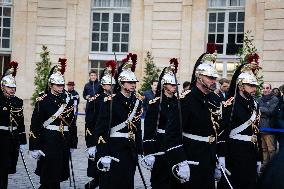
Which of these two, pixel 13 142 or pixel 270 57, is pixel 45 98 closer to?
pixel 13 142

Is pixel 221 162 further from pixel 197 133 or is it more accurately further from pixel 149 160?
pixel 149 160

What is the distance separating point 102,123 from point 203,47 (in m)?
14.0

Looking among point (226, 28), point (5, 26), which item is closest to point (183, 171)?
point (226, 28)

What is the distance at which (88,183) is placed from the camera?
418 inches

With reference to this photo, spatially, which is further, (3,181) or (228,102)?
(3,181)

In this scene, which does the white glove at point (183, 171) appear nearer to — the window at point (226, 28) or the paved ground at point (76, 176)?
the paved ground at point (76, 176)

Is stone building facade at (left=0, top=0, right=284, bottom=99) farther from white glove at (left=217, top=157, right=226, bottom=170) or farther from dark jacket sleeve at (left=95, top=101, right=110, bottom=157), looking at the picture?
white glove at (left=217, top=157, right=226, bottom=170)

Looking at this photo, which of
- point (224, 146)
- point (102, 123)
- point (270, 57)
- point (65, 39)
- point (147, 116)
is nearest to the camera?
point (224, 146)

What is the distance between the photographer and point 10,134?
9922 millimetres

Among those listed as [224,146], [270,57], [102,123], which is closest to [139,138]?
[102,123]

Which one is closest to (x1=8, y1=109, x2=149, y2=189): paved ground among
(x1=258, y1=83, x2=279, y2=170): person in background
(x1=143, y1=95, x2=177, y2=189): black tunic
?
(x1=143, y1=95, x2=177, y2=189): black tunic

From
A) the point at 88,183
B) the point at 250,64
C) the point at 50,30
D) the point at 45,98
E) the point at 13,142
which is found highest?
the point at 50,30

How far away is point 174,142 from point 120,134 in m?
1.67

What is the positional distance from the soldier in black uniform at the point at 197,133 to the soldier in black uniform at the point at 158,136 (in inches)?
64.9
